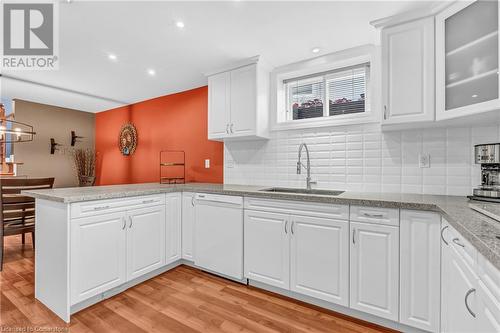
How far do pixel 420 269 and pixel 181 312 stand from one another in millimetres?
1756

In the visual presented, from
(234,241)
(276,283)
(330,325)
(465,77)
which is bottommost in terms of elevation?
(330,325)

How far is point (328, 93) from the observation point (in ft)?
8.79

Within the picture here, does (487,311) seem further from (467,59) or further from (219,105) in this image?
(219,105)

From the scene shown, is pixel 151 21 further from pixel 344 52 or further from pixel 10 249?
pixel 10 249

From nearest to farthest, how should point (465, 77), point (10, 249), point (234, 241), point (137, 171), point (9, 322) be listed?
point (465, 77)
point (9, 322)
point (234, 241)
point (10, 249)
point (137, 171)

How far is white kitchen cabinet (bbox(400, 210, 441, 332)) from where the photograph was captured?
153 centimetres

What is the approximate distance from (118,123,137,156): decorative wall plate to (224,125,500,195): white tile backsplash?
2.44 meters

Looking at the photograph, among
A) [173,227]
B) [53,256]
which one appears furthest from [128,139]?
[53,256]

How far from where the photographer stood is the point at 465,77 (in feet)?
5.34

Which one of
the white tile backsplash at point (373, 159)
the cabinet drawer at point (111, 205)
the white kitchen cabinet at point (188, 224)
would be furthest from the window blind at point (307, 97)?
the cabinet drawer at point (111, 205)

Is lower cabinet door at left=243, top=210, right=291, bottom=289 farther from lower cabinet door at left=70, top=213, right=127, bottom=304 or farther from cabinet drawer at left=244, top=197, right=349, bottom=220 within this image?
lower cabinet door at left=70, top=213, right=127, bottom=304

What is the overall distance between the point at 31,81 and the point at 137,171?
1.91 meters

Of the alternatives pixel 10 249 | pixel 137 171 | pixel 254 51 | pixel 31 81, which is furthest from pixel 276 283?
pixel 31 81

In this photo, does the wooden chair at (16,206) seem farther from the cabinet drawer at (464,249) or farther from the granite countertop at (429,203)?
the cabinet drawer at (464,249)
